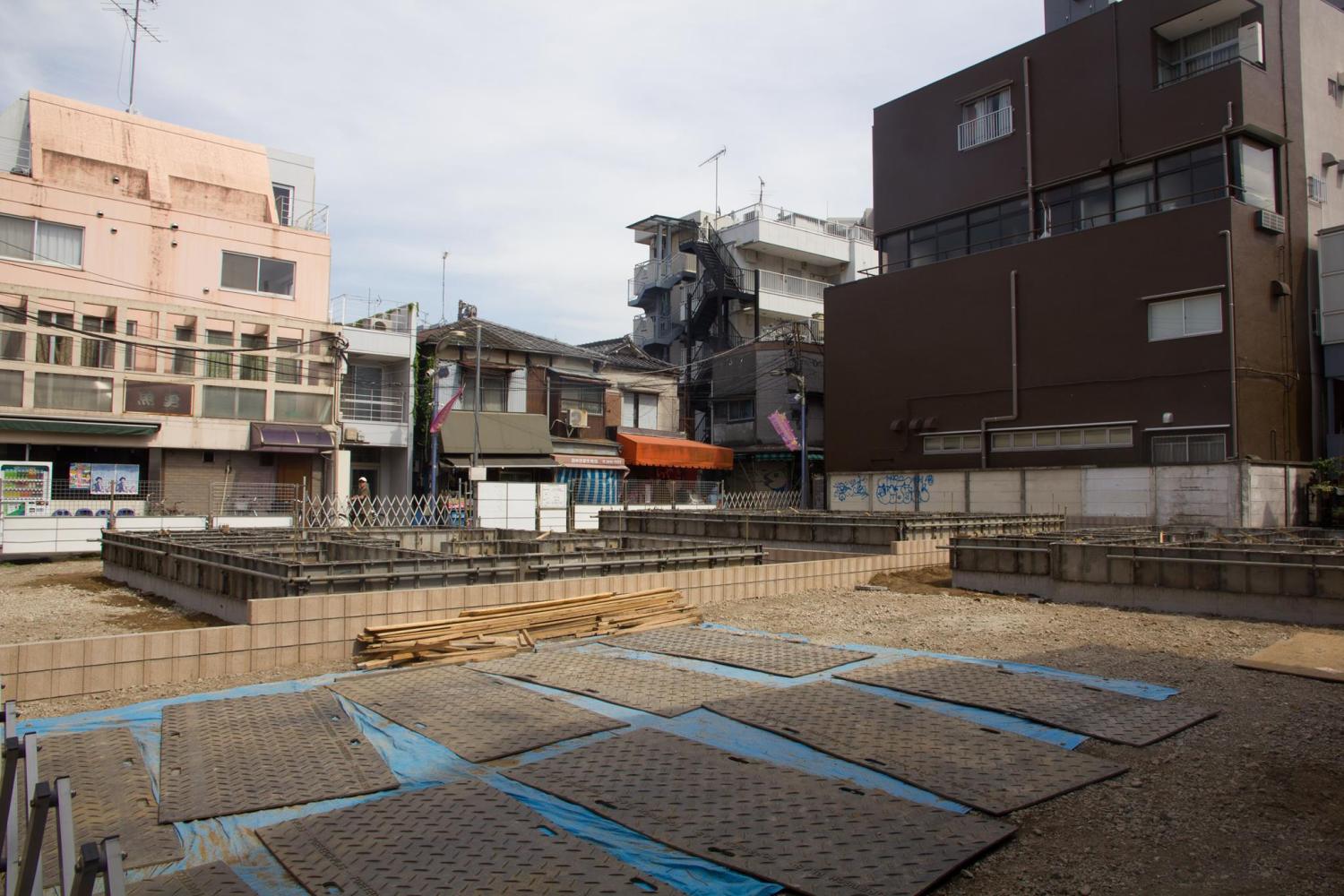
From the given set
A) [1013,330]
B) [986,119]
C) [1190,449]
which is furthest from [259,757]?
[986,119]

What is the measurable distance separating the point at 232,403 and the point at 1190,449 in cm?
3125

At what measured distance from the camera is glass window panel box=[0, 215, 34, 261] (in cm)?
2773

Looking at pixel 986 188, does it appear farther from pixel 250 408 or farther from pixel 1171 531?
pixel 250 408

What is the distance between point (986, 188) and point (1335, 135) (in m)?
11.3

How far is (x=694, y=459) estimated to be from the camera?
43312mm

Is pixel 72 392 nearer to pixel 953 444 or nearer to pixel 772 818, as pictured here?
pixel 953 444

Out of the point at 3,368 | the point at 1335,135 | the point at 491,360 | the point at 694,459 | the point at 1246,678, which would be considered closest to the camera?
the point at 1246,678

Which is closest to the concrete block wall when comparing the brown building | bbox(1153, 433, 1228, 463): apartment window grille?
bbox(1153, 433, 1228, 463): apartment window grille

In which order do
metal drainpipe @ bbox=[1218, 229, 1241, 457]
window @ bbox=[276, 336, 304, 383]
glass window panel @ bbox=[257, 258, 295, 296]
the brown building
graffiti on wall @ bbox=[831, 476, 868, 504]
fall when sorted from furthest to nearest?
1. graffiti on wall @ bbox=[831, 476, 868, 504]
2. glass window panel @ bbox=[257, 258, 295, 296]
3. window @ bbox=[276, 336, 304, 383]
4. the brown building
5. metal drainpipe @ bbox=[1218, 229, 1241, 457]

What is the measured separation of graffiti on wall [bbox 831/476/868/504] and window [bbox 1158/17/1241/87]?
16.8 m

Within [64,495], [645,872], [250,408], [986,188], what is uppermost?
[986,188]

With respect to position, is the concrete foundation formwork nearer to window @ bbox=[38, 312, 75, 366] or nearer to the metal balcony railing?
the metal balcony railing

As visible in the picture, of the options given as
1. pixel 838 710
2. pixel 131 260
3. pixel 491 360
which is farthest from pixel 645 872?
pixel 491 360

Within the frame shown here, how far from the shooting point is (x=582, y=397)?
41.8m
